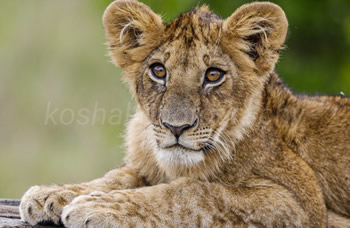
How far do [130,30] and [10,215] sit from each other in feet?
7.15

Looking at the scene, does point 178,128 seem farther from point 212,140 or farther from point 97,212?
point 97,212

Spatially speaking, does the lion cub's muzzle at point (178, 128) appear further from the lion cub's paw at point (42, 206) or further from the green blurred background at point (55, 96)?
the green blurred background at point (55, 96)

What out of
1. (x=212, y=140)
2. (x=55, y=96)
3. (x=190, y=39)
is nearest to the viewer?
(x=212, y=140)

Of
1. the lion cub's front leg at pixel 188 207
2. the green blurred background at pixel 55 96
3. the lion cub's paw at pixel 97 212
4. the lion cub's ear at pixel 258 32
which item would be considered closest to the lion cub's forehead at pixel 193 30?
the lion cub's ear at pixel 258 32

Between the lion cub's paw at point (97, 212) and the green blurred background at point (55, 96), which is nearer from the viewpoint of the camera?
the lion cub's paw at point (97, 212)

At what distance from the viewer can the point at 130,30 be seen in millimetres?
7727

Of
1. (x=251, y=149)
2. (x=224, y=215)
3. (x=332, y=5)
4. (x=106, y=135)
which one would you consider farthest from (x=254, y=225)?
(x=106, y=135)

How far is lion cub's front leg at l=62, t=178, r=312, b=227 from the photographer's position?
659 cm

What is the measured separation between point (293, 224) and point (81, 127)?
16648 millimetres

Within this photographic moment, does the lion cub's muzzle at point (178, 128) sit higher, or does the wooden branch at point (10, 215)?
the lion cub's muzzle at point (178, 128)

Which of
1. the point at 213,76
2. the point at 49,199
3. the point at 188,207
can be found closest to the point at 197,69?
the point at 213,76

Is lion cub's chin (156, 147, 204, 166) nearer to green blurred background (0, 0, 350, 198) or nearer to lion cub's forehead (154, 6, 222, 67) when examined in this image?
lion cub's forehead (154, 6, 222, 67)

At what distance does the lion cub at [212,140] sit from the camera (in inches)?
266

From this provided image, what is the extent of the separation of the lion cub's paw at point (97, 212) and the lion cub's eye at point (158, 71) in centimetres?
118
